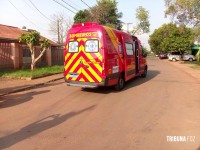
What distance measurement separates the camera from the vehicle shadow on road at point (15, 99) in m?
8.59

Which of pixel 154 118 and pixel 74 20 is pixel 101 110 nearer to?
pixel 154 118

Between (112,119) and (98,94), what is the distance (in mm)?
3573

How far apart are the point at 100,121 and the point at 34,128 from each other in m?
1.63

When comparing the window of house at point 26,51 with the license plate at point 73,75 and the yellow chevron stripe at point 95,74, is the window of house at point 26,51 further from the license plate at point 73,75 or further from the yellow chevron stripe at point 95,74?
the yellow chevron stripe at point 95,74

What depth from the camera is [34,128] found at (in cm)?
595

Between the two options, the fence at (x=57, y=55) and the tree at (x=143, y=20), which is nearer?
the fence at (x=57, y=55)

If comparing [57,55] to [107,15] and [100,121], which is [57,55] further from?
[107,15]

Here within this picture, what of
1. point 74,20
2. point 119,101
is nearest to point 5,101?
point 119,101

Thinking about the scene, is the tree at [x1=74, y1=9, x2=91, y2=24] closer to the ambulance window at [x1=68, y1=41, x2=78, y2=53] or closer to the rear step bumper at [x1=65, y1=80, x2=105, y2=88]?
the ambulance window at [x1=68, y1=41, x2=78, y2=53]

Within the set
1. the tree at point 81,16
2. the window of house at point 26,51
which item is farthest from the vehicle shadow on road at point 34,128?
the tree at point 81,16

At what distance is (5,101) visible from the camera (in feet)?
29.8

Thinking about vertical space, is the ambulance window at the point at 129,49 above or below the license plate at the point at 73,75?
above

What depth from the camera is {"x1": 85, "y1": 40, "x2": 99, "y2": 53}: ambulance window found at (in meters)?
9.88

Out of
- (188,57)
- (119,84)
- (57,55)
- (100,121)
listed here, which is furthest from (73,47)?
(188,57)
